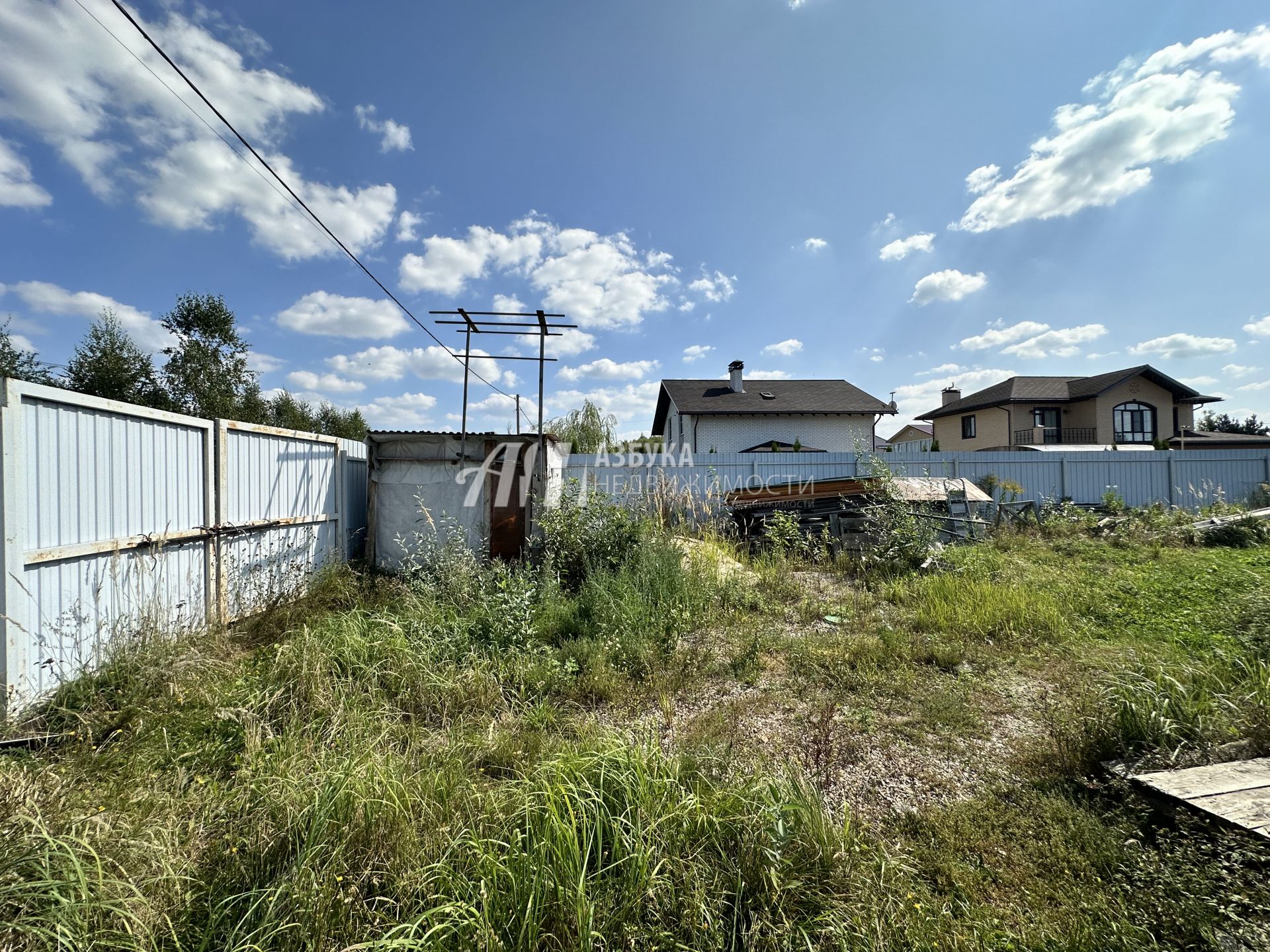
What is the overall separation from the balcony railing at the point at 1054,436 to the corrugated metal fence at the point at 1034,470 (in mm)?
10687

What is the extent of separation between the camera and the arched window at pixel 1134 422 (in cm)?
2214

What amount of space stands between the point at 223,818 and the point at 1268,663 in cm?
573

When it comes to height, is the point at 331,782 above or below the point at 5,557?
below

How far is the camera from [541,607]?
450 cm

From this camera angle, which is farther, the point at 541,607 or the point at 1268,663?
the point at 541,607

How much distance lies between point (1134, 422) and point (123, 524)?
33.2 m

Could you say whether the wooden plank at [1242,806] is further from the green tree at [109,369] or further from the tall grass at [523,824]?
the green tree at [109,369]

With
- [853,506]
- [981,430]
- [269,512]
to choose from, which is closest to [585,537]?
[269,512]

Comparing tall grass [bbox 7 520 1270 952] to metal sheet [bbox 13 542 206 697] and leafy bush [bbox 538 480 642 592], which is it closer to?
metal sheet [bbox 13 542 206 697]

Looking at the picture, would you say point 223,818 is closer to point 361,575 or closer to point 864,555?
point 361,575

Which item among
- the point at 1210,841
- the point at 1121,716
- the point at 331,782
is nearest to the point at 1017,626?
the point at 1121,716

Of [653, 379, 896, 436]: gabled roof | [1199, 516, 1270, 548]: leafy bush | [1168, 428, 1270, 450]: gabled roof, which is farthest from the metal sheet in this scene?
[1168, 428, 1270, 450]: gabled roof

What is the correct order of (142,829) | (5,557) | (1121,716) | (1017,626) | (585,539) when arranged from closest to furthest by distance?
1. (142,829)
2. (1121,716)
3. (5,557)
4. (1017,626)
5. (585,539)

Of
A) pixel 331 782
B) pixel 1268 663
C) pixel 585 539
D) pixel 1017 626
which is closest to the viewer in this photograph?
pixel 331 782
